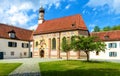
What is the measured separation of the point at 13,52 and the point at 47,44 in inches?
385

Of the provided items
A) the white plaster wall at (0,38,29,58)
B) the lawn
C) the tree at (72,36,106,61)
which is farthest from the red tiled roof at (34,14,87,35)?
the lawn

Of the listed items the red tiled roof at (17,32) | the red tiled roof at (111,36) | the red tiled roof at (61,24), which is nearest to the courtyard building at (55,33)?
the red tiled roof at (61,24)

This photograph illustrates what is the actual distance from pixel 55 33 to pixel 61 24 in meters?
3.02

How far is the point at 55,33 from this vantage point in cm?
5762

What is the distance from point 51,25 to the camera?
60438mm

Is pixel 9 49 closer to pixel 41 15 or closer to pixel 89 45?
pixel 41 15

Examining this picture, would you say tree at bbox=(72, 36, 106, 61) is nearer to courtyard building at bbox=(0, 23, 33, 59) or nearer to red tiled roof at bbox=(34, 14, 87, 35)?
red tiled roof at bbox=(34, 14, 87, 35)

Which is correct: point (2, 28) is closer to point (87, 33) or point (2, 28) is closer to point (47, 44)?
point (47, 44)

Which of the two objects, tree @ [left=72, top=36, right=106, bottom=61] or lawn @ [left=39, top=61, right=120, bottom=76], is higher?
tree @ [left=72, top=36, right=106, bottom=61]

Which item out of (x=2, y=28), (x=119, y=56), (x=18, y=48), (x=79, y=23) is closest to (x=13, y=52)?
(x=18, y=48)

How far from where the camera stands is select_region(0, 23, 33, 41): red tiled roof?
54.9 meters

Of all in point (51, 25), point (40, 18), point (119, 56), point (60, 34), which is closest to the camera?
point (119, 56)

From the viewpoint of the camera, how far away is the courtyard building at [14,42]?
177ft

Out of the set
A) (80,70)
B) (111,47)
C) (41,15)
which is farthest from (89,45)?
(41,15)
